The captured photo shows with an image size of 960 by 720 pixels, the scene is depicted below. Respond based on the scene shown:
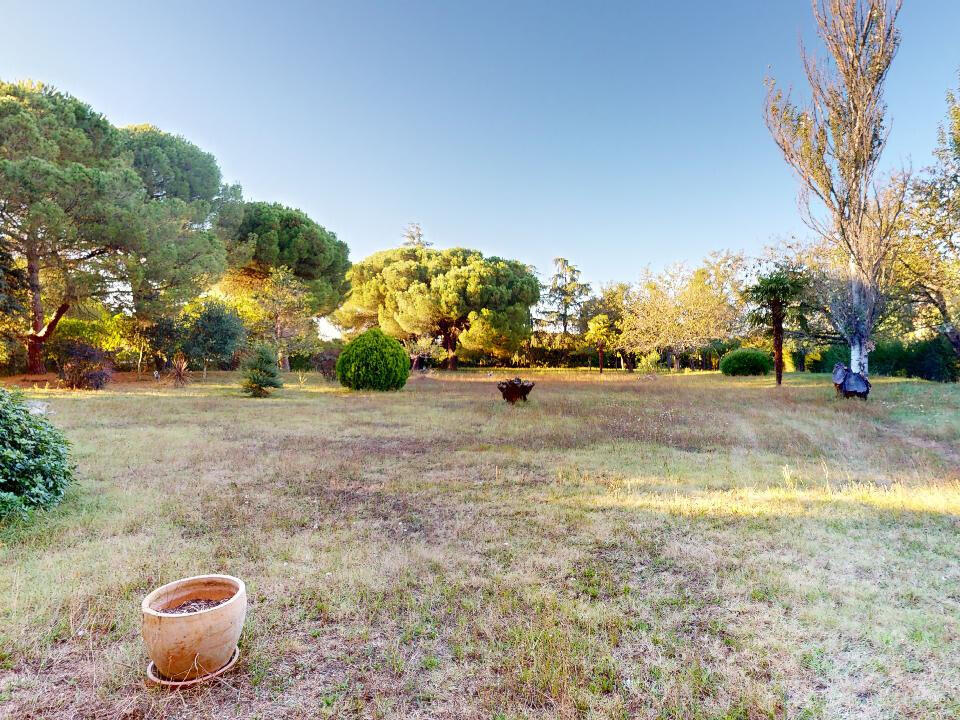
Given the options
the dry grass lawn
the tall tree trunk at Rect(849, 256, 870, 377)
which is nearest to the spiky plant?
the dry grass lawn

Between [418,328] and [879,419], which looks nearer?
[879,419]

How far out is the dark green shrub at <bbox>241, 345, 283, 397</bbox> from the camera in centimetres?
1253

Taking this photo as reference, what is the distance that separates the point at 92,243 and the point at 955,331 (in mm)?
29160

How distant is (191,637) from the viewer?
1879 mm

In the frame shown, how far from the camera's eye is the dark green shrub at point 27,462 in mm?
3574

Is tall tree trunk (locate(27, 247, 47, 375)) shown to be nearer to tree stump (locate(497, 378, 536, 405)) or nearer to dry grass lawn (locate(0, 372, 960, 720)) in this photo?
dry grass lawn (locate(0, 372, 960, 720))

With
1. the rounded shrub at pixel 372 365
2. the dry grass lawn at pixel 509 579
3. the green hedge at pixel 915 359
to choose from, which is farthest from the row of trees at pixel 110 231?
the green hedge at pixel 915 359

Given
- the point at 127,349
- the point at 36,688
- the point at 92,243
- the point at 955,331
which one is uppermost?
the point at 92,243

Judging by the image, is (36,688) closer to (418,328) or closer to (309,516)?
(309,516)

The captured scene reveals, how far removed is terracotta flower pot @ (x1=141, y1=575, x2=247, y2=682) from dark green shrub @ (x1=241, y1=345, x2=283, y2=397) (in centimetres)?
1143

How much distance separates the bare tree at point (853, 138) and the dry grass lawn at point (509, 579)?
11933 millimetres

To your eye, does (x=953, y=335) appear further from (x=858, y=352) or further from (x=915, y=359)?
(x=858, y=352)

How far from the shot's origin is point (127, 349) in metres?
16.8

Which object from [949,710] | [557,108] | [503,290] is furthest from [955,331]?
[949,710]
